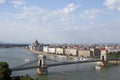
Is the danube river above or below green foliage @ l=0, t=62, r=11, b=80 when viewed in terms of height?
below

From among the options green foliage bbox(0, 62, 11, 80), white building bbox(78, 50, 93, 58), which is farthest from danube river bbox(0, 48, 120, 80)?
white building bbox(78, 50, 93, 58)

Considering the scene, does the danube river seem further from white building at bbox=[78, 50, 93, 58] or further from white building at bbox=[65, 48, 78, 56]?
white building at bbox=[65, 48, 78, 56]

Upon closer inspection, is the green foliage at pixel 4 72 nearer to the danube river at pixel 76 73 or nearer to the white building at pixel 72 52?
the danube river at pixel 76 73

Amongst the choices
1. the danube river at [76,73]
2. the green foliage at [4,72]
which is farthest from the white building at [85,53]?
the green foliage at [4,72]

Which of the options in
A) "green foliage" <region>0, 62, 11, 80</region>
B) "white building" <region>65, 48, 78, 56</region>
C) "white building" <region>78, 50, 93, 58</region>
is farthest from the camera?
"white building" <region>65, 48, 78, 56</region>

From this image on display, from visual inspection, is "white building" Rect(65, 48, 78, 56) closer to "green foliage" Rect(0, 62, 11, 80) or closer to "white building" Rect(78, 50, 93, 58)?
"white building" Rect(78, 50, 93, 58)

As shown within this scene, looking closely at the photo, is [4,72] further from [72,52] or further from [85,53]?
[72,52]

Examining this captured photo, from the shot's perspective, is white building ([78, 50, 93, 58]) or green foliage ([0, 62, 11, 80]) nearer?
green foliage ([0, 62, 11, 80])

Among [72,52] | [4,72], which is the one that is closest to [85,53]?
[72,52]

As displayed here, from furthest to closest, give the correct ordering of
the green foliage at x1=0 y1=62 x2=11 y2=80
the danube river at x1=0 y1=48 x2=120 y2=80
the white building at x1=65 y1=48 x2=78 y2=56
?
the white building at x1=65 y1=48 x2=78 y2=56 < the danube river at x1=0 y1=48 x2=120 y2=80 < the green foliage at x1=0 y1=62 x2=11 y2=80

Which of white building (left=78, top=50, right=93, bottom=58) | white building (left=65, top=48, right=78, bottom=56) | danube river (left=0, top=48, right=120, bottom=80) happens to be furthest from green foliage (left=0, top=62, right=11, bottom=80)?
white building (left=65, top=48, right=78, bottom=56)

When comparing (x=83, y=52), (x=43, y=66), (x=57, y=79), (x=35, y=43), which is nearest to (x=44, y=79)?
(x=57, y=79)
